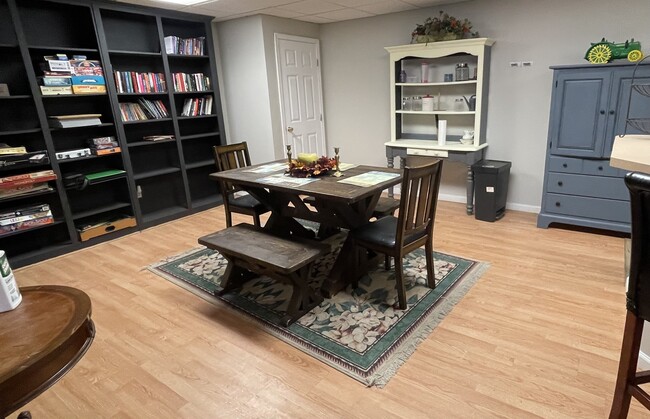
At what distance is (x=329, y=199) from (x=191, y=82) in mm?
3136

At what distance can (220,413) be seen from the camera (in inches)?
68.6

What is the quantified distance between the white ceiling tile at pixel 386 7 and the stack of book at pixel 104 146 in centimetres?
300

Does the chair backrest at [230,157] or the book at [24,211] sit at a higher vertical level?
the chair backrest at [230,157]

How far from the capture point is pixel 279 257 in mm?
2289

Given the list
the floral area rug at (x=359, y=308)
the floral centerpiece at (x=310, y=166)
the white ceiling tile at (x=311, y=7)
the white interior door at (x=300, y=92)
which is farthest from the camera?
the white interior door at (x=300, y=92)

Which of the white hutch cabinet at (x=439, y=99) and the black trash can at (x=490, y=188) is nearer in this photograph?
the black trash can at (x=490, y=188)

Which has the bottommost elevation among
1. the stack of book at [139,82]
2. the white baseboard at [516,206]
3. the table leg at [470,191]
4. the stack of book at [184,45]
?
the white baseboard at [516,206]

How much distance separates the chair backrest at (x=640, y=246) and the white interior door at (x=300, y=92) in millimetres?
4251

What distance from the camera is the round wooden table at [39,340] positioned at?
2.92 feet

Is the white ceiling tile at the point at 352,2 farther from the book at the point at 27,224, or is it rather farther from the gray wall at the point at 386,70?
the book at the point at 27,224

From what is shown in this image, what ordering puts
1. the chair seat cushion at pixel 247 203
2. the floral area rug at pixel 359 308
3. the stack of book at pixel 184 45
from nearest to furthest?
the floral area rug at pixel 359 308 → the chair seat cushion at pixel 247 203 → the stack of book at pixel 184 45

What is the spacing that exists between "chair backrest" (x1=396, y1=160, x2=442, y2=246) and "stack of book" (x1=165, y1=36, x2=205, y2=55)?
11.4 ft

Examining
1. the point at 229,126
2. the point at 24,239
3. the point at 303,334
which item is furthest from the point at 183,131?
the point at 303,334

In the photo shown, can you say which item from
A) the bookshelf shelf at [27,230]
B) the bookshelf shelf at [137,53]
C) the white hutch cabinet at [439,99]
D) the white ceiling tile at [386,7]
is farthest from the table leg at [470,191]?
the bookshelf shelf at [27,230]
